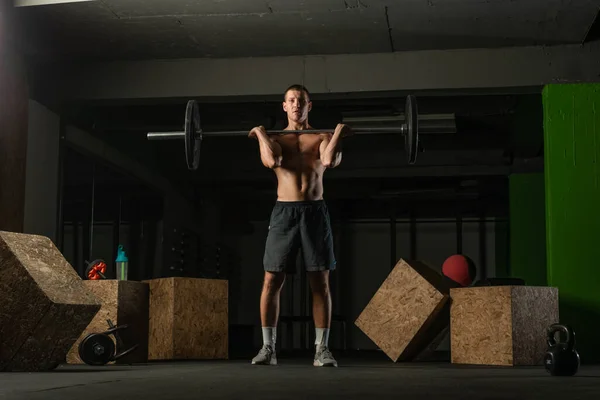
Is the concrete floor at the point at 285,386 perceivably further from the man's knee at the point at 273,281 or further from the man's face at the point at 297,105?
the man's face at the point at 297,105

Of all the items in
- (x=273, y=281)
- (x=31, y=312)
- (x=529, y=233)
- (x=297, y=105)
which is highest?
(x=297, y=105)

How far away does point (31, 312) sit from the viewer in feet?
12.0

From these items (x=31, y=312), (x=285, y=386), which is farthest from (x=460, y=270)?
(x=285, y=386)

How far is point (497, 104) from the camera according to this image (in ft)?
24.5

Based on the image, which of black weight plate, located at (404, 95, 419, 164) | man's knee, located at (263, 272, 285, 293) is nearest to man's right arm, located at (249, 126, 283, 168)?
man's knee, located at (263, 272, 285, 293)

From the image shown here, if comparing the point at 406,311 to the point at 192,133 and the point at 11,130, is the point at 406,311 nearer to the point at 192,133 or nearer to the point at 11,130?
the point at 192,133

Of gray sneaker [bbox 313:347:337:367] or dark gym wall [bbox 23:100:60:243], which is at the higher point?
dark gym wall [bbox 23:100:60:243]

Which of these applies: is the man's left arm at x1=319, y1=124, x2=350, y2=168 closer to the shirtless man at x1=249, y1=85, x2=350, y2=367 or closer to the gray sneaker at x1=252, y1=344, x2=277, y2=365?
the shirtless man at x1=249, y1=85, x2=350, y2=367

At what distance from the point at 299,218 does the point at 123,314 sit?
1420mm

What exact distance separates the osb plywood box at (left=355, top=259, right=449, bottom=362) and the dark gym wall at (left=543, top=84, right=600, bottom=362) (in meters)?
0.82

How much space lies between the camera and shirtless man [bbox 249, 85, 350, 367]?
4184mm

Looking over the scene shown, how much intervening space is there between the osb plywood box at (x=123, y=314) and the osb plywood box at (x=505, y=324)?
6.61ft

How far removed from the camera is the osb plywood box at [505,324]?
4863mm

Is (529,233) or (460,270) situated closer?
(460,270)
